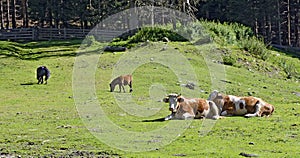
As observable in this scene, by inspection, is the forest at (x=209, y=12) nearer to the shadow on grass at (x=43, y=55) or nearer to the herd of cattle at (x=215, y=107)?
the shadow on grass at (x=43, y=55)

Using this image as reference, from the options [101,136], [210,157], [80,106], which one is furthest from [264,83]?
[210,157]

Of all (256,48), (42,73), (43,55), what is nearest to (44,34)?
(43,55)

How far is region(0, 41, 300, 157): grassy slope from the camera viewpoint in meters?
10.6

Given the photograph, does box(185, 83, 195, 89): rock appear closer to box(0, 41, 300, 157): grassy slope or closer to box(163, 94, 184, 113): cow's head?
box(0, 41, 300, 157): grassy slope

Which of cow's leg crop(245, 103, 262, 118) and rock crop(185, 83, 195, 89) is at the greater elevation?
rock crop(185, 83, 195, 89)

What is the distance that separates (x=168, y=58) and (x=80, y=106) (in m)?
11.8

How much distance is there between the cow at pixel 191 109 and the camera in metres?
14.3

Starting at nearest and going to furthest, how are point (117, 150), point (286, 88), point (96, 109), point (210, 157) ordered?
point (210, 157) → point (117, 150) → point (96, 109) → point (286, 88)

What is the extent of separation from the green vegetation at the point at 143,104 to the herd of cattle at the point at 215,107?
466mm

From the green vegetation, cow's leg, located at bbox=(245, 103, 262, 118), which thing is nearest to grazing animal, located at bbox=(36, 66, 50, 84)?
the green vegetation

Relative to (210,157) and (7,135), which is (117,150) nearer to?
(210,157)

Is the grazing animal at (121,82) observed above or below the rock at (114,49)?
below

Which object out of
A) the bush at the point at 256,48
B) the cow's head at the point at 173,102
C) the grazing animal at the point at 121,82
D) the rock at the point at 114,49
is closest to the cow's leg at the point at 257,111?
the cow's head at the point at 173,102

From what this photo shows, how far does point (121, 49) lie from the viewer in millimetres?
32969
